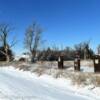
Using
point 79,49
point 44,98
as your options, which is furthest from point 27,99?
point 79,49

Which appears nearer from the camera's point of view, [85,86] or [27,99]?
[27,99]

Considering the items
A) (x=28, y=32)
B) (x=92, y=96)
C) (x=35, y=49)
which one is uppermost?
(x=28, y=32)

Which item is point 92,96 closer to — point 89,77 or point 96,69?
point 89,77

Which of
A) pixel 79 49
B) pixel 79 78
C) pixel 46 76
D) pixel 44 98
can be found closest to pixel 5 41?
pixel 79 49

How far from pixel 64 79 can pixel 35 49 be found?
49.8 meters

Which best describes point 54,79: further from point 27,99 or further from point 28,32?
point 28,32

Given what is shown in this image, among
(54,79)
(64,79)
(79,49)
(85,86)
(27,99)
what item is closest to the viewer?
(27,99)

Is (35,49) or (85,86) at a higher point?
(35,49)

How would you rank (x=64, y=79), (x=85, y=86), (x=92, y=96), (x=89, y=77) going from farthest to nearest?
(x=64, y=79), (x=89, y=77), (x=85, y=86), (x=92, y=96)

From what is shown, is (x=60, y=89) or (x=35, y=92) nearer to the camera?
(x=35, y=92)

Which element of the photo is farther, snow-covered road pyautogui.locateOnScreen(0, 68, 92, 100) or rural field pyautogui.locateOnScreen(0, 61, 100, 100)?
rural field pyautogui.locateOnScreen(0, 61, 100, 100)

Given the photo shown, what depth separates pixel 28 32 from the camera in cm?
6912

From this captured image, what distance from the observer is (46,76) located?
911 inches

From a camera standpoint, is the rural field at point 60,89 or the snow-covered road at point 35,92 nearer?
the snow-covered road at point 35,92
